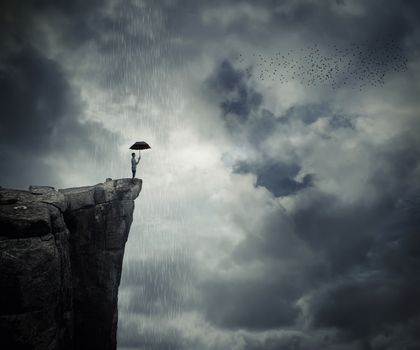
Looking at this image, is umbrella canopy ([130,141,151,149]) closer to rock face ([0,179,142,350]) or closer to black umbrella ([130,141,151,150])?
black umbrella ([130,141,151,150])

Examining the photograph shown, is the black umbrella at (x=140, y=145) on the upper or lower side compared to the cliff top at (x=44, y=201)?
upper

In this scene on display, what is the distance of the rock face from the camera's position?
106 ft

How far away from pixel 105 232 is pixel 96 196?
492 cm

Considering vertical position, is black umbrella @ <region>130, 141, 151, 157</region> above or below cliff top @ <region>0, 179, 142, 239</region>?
above

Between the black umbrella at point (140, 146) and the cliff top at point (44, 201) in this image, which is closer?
the cliff top at point (44, 201)

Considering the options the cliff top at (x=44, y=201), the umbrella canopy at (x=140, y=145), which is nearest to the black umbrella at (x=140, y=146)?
the umbrella canopy at (x=140, y=145)

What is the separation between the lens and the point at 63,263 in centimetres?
3756

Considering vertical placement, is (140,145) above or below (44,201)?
above

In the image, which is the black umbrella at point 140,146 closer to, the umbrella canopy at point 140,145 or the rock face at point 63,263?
the umbrella canopy at point 140,145

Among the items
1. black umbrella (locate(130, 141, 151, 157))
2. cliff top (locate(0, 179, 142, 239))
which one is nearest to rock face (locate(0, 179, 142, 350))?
cliff top (locate(0, 179, 142, 239))

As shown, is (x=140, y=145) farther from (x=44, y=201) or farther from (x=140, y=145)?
(x=44, y=201)

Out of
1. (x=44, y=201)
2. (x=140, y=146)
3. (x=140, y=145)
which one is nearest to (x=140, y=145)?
(x=140, y=145)

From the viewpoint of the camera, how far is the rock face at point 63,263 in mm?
32188

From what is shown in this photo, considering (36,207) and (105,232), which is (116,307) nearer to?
(105,232)
